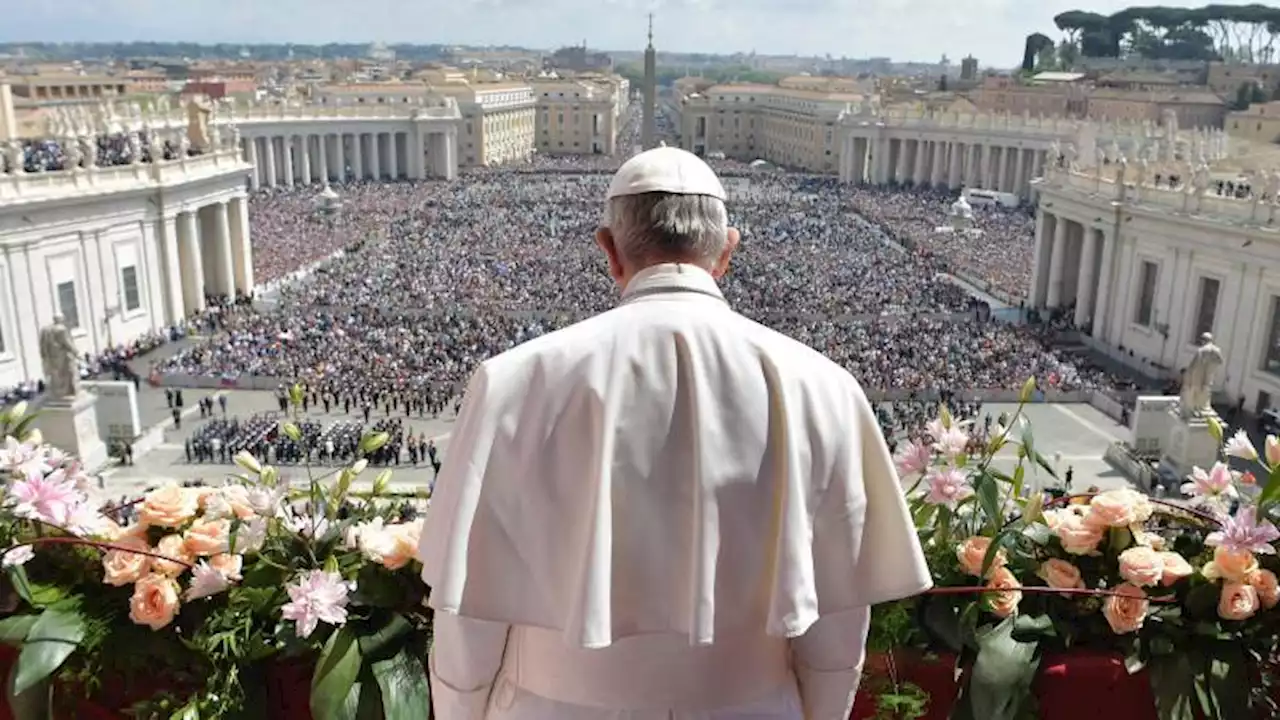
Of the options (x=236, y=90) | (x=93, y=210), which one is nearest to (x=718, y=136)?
(x=236, y=90)

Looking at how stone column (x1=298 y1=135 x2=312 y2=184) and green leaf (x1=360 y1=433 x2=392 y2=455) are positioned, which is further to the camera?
stone column (x1=298 y1=135 x2=312 y2=184)

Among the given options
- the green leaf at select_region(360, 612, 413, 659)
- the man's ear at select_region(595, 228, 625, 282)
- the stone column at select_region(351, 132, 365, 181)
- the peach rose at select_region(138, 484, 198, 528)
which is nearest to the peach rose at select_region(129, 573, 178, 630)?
the peach rose at select_region(138, 484, 198, 528)

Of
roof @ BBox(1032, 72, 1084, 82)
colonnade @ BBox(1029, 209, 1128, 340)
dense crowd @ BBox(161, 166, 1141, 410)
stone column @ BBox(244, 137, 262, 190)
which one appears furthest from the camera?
roof @ BBox(1032, 72, 1084, 82)

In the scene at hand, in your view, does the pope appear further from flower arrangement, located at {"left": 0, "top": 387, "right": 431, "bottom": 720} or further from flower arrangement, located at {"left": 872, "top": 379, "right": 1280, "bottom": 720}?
flower arrangement, located at {"left": 872, "top": 379, "right": 1280, "bottom": 720}

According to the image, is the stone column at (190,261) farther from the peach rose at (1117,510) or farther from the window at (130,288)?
the peach rose at (1117,510)

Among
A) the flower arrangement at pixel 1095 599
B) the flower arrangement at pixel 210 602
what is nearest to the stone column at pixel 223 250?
the flower arrangement at pixel 210 602

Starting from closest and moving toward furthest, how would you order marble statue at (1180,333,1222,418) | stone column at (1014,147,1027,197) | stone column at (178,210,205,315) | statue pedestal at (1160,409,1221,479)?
1. marble statue at (1180,333,1222,418)
2. statue pedestal at (1160,409,1221,479)
3. stone column at (178,210,205,315)
4. stone column at (1014,147,1027,197)

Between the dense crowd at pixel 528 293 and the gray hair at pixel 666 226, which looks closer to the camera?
the gray hair at pixel 666 226
